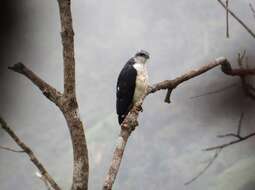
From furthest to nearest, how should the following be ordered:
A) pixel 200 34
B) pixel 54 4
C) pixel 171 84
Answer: pixel 54 4 < pixel 200 34 < pixel 171 84

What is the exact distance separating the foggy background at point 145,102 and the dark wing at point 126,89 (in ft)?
2.06

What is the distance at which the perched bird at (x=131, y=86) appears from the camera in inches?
71.4

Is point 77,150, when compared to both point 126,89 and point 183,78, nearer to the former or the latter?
point 183,78

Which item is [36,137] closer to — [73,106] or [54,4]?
[54,4]

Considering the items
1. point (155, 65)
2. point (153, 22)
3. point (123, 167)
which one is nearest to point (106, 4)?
point (153, 22)

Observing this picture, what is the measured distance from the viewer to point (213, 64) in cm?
154

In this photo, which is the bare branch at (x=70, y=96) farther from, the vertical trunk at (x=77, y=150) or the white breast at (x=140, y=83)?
the white breast at (x=140, y=83)

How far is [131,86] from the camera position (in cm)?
182

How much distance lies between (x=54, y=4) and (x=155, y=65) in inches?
27.4

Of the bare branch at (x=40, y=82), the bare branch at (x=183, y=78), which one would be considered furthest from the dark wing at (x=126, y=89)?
the bare branch at (x=40, y=82)

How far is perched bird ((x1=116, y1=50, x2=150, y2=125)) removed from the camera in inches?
71.4

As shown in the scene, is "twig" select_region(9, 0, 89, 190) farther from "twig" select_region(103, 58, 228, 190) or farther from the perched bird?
the perched bird

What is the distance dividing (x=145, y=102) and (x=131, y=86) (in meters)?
0.74

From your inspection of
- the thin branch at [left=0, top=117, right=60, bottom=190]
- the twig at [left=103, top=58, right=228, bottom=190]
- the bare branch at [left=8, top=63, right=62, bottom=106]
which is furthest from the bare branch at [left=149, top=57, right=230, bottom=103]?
the thin branch at [left=0, top=117, right=60, bottom=190]
